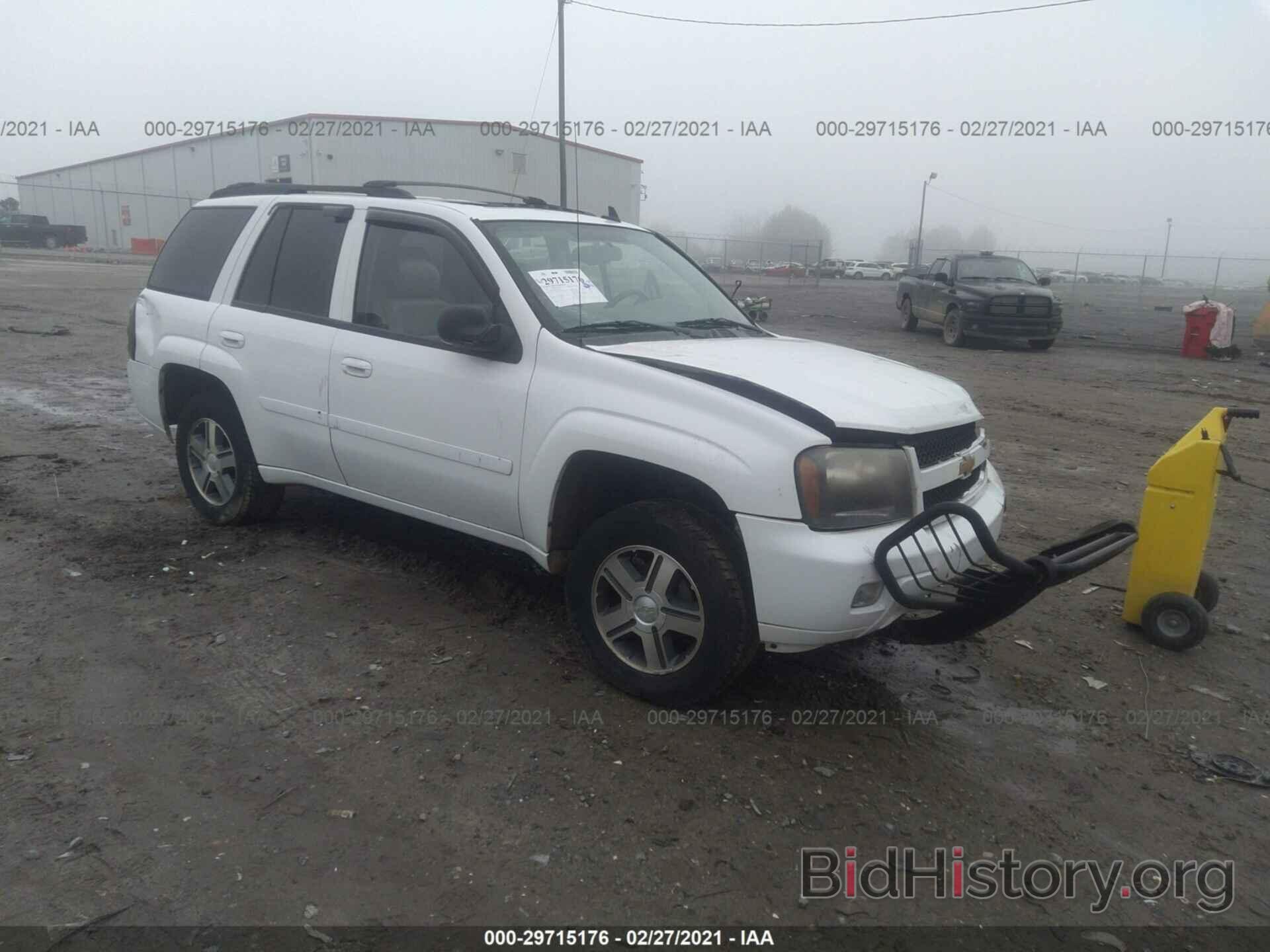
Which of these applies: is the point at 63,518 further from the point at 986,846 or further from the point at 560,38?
the point at 986,846

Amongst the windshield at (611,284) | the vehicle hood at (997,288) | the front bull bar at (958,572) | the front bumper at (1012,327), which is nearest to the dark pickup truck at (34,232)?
the vehicle hood at (997,288)

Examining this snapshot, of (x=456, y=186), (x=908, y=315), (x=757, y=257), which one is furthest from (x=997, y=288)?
(x=757, y=257)

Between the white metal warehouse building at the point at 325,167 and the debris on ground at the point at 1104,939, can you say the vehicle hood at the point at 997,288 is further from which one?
the white metal warehouse building at the point at 325,167

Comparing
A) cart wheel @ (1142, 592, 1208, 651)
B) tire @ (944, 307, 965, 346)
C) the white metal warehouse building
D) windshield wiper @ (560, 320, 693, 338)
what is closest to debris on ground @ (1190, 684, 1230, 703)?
cart wheel @ (1142, 592, 1208, 651)

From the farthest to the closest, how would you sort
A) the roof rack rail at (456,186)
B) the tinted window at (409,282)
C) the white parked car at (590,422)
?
the roof rack rail at (456,186) < the tinted window at (409,282) < the white parked car at (590,422)

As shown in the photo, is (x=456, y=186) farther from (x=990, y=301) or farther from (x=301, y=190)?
(x=990, y=301)

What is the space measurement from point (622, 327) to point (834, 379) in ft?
3.21

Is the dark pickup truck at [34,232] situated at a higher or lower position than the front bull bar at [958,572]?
higher

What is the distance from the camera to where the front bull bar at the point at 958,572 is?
10.5 feet

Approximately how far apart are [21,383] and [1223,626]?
10671mm

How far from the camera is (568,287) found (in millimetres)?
4230

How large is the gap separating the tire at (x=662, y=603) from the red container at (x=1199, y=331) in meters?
17.5

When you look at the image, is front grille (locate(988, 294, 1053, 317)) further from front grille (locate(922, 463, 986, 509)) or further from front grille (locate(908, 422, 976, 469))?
front grille (locate(908, 422, 976, 469))

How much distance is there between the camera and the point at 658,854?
113 inches
